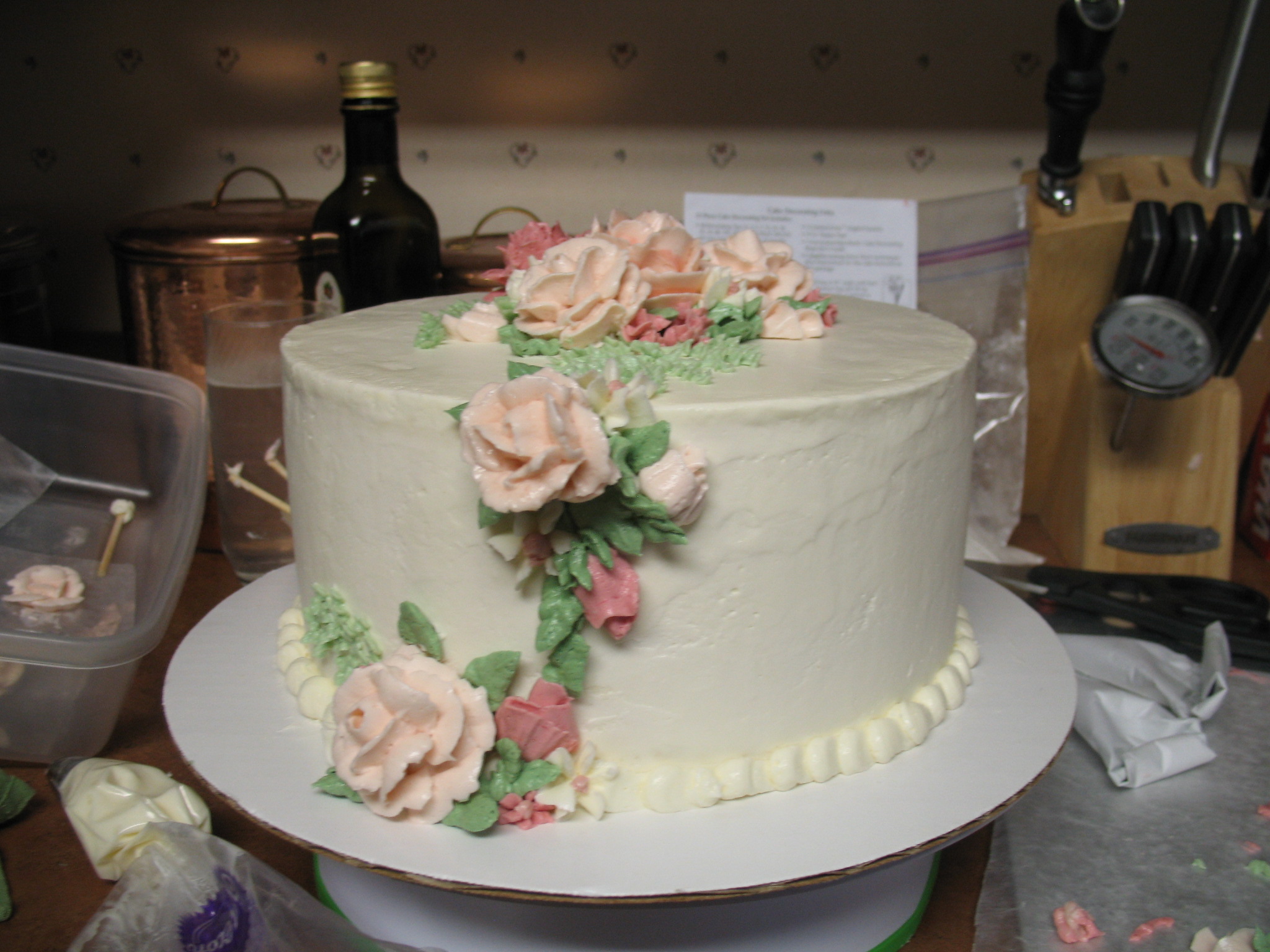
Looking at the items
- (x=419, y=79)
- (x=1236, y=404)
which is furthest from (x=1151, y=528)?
(x=419, y=79)

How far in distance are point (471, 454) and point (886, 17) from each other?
1.31 metres

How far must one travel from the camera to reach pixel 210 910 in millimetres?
712

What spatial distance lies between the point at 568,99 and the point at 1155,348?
37.6 inches

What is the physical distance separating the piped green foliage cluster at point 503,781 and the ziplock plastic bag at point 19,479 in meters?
0.71

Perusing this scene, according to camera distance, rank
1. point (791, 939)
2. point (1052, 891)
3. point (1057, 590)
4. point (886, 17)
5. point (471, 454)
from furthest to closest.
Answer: point (886, 17) < point (1057, 590) < point (1052, 891) < point (791, 939) < point (471, 454)

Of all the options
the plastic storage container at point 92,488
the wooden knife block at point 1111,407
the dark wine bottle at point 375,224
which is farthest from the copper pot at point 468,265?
the wooden knife block at point 1111,407

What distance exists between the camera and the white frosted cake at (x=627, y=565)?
25.1 inches

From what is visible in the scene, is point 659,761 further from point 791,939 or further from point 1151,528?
point 1151,528

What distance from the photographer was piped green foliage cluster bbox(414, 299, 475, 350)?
81 cm

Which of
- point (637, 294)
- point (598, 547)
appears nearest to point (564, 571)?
point (598, 547)

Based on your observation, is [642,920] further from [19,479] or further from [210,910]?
[19,479]

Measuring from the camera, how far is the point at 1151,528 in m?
1.38

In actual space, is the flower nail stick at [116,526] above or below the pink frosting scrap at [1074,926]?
above

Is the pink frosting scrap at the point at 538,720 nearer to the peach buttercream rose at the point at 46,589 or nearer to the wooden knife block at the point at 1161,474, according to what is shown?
the peach buttercream rose at the point at 46,589
